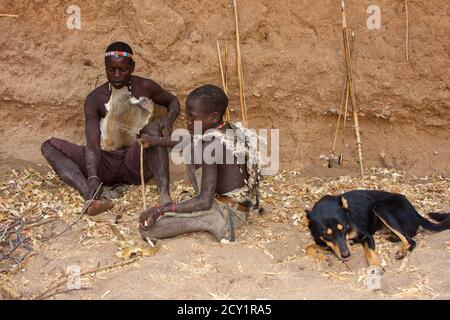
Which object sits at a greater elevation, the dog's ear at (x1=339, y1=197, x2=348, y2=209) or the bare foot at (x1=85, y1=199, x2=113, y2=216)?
the dog's ear at (x1=339, y1=197, x2=348, y2=209)

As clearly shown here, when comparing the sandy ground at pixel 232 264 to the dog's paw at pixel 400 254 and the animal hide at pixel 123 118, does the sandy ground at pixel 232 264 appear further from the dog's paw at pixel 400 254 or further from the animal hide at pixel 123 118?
the animal hide at pixel 123 118

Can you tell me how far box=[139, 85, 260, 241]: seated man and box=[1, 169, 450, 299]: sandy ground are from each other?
130 mm

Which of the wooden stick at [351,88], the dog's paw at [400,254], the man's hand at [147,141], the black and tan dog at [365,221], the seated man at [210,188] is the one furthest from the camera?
the wooden stick at [351,88]

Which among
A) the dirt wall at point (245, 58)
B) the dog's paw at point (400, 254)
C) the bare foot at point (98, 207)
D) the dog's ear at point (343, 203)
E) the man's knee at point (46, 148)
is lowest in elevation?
the dog's paw at point (400, 254)

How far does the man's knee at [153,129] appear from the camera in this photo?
5.54 metres

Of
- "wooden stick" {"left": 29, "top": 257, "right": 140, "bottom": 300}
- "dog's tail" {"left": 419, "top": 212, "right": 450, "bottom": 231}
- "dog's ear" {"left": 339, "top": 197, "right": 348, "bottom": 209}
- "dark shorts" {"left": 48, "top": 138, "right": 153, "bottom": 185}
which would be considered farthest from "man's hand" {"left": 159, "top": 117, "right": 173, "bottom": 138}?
"dog's tail" {"left": 419, "top": 212, "right": 450, "bottom": 231}

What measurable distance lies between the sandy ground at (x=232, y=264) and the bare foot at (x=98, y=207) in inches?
2.1

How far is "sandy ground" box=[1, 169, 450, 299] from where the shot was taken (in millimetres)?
3852

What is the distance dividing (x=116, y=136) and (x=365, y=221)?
2.50 metres

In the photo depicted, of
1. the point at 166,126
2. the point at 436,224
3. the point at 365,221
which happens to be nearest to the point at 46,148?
the point at 166,126

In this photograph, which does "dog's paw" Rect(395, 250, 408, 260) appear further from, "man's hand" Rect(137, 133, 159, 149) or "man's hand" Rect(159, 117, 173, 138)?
"man's hand" Rect(159, 117, 173, 138)

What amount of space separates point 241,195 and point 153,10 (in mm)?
2340

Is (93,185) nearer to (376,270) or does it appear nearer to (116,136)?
(116,136)

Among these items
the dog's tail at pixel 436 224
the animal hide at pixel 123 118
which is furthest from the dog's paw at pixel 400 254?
the animal hide at pixel 123 118
